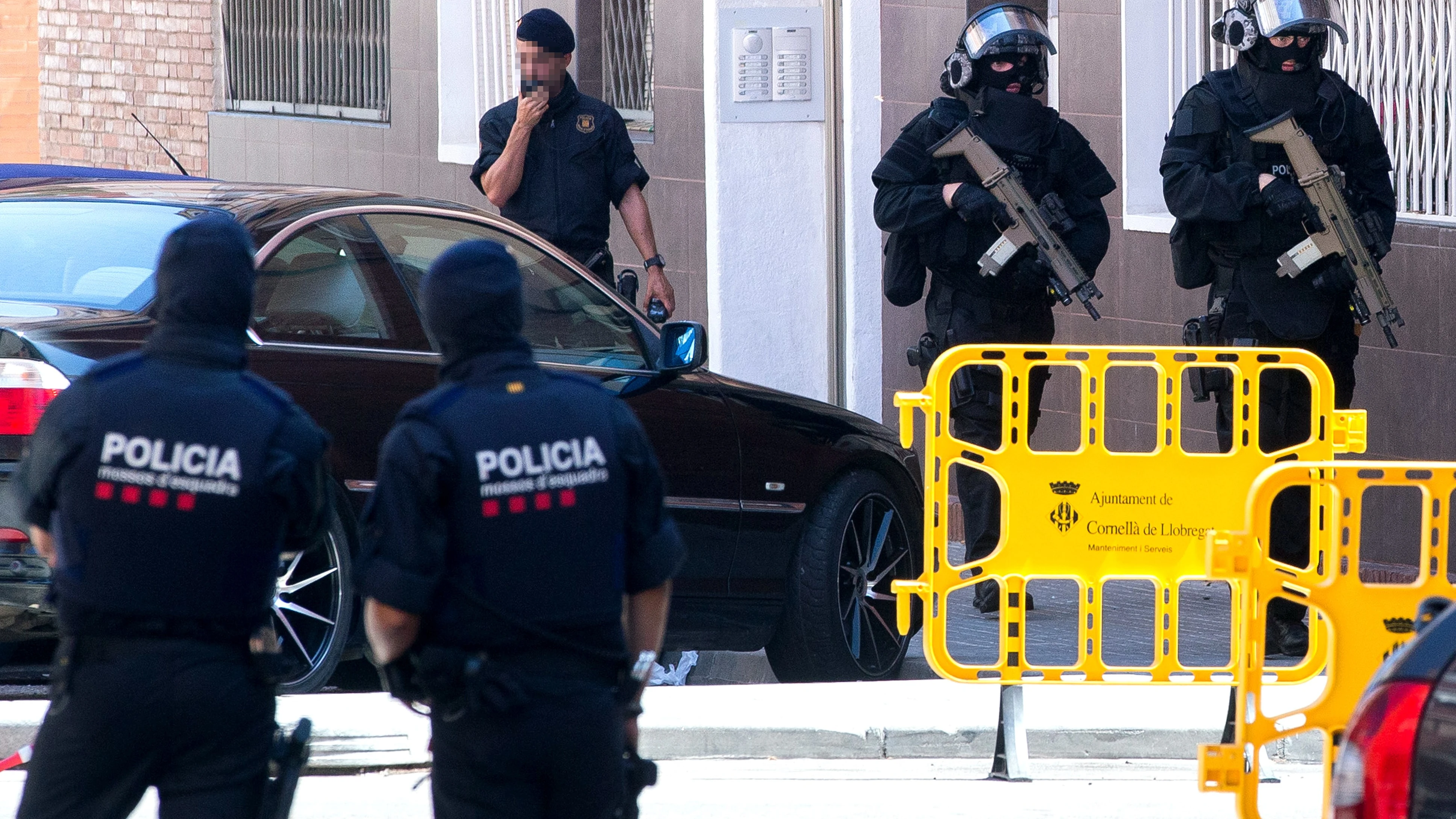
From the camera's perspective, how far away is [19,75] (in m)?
19.7

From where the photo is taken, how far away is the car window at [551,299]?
21.1 ft

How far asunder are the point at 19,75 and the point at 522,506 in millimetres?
17694

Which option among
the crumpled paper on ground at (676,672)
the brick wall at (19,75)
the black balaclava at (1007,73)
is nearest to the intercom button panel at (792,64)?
the black balaclava at (1007,73)

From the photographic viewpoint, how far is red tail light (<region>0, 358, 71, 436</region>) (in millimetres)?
5434

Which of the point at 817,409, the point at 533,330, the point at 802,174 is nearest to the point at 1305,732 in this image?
the point at 817,409

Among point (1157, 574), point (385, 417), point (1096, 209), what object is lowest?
point (1157, 574)

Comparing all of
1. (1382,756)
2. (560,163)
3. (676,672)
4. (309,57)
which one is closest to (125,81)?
(309,57)

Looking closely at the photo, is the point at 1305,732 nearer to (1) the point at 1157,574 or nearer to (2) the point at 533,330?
(1) the point at 1157,574

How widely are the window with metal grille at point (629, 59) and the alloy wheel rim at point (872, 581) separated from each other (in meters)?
5.57

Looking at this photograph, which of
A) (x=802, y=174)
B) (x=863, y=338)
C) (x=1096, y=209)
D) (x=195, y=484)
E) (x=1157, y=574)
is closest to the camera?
(x=195, y=484)

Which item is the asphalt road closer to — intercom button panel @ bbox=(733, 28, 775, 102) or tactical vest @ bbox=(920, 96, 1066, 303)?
tactical vest @ bbox=(920, 96, 1066, 303)

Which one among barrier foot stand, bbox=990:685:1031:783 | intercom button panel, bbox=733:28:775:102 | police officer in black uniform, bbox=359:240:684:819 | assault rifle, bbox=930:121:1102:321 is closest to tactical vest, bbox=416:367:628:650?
police officer in black uniform, bbox=359:240:684:819

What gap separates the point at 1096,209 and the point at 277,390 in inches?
206

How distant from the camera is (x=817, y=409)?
7.07 metres
